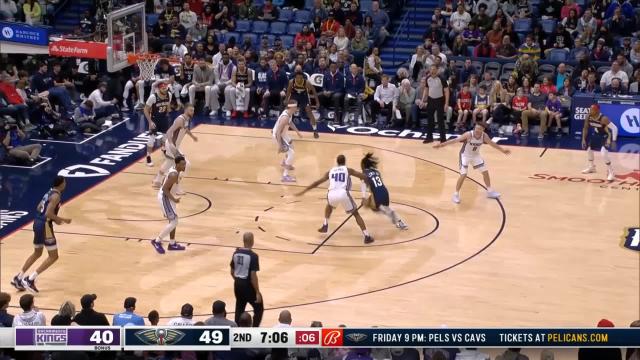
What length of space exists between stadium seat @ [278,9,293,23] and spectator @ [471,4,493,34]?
534 cm

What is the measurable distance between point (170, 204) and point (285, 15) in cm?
1436

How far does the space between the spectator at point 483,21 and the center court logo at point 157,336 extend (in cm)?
1942

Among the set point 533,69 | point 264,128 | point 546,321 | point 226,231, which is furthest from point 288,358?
point 533,69

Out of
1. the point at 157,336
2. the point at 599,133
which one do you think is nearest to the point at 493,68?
the point at 599,133

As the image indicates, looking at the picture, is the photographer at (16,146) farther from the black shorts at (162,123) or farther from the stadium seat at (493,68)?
the stadium seat at (493,68)

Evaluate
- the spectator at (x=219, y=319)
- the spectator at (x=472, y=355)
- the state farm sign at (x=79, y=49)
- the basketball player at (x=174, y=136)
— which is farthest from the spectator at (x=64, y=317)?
the state farm sign at (x=79, y=49)

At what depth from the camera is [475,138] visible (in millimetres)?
21344

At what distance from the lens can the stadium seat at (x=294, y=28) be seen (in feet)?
102

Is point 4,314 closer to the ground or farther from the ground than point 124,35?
closer to the ground

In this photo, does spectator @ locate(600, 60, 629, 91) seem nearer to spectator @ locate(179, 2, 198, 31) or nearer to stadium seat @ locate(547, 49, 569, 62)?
stadium seat @ locate(547, 49, 569, 62)

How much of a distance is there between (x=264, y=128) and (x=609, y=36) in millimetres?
9132

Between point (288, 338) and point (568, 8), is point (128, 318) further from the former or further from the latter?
point (568, 8)

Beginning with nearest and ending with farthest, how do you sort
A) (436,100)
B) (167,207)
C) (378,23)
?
1. (167,207)
2. (436,100)
3. (378,23)

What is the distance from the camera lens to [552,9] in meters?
30.0
